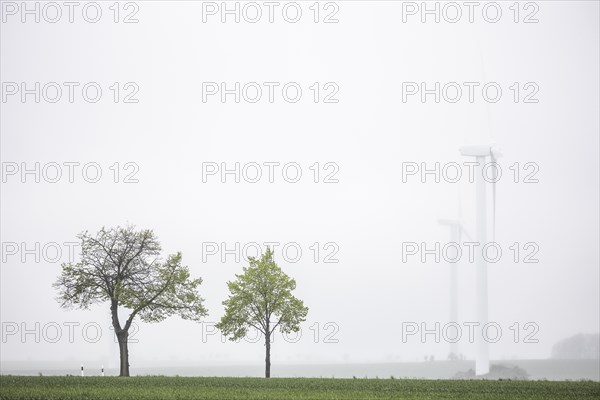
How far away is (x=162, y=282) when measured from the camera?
7612cm

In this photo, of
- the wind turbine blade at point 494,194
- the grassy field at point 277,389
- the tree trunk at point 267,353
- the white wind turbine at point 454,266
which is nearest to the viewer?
the grassy field at point 277,389

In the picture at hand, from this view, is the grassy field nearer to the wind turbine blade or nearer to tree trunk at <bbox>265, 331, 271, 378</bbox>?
tree trunk at <bbox>265, 331, 271, 378</bbox>

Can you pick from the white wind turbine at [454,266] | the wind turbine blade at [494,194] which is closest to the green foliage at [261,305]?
the wind turbine blade at [494,194]

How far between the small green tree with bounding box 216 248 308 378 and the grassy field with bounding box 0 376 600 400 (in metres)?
12.9

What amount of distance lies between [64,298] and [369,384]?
28392 millimetres

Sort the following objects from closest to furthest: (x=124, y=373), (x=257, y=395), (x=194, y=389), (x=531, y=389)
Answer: (x=257, y=395) → (x=194, y=389) → (x=531, y=389) → (x=124, y=373)

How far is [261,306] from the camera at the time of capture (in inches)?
3041

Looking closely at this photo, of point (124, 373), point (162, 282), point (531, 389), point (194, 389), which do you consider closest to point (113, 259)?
point (162, 282)

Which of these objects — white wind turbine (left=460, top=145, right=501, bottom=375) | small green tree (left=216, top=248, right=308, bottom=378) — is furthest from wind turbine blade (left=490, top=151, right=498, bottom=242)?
small green tree (left=216, top=248, right=308, bottom=378)

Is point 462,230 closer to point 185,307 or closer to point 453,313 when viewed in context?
point 453,313

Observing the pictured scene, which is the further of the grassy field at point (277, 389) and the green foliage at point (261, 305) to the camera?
the green foliage at point (261, 305)

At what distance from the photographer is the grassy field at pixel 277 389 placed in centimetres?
4950

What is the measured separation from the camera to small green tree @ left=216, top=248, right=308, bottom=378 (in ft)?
253

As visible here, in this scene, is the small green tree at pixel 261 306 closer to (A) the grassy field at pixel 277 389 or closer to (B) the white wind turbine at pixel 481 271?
(A) the grassy field at pixel 277 389
